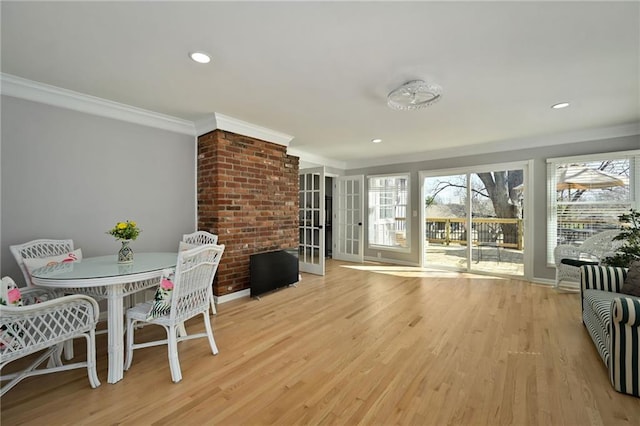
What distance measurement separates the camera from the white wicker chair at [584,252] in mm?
3682

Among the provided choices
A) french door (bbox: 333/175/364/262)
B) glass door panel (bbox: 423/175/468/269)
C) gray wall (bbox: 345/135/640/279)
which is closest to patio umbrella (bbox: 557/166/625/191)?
gray wall (bbox: 345/135/640/279)

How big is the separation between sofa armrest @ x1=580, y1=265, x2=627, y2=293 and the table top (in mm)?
3940

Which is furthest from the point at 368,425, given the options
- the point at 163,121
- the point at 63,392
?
the point at 163,121

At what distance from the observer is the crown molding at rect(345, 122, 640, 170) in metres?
3.79

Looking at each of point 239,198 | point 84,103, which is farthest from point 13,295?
point 239,198

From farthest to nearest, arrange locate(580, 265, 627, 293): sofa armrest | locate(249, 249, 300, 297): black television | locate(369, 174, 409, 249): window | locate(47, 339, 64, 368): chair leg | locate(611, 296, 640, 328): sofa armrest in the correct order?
locate(369, 174, 409, 249): window
locate(249, 249, 300, 297): black television
locate(580, 265, 627, 293): sofa armrest
locate(47, 339, 64, 368): chair leg
locate(611, 296, 640, 328): sofa armrest

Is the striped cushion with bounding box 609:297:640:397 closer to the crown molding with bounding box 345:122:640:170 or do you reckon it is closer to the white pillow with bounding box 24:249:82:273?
the crown molding with bounding box 345:122:640:170

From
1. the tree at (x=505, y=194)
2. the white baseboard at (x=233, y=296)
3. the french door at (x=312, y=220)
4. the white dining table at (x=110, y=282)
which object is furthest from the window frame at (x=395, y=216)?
the white dining table at (x=110, y=282)

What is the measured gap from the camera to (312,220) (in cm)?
507

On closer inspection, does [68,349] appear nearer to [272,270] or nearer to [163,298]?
[163,298]

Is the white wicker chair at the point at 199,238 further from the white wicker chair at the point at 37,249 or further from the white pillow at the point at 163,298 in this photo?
the white pillow at the point at 163,298

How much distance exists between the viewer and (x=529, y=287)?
4.13 metres

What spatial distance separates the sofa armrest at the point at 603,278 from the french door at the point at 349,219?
153 inches

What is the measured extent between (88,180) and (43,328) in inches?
71.7
